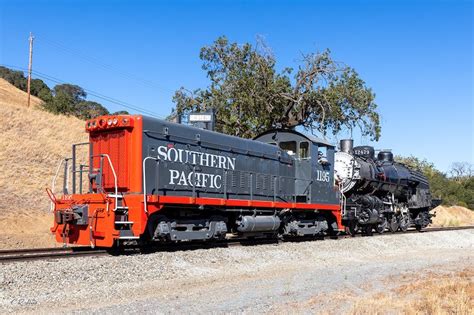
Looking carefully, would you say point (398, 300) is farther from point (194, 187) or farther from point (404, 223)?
point (404, 223)

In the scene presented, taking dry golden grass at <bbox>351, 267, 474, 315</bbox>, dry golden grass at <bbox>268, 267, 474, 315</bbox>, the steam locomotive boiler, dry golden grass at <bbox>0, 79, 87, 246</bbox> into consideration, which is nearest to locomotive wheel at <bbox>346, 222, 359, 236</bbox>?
the steam locomotive boiler

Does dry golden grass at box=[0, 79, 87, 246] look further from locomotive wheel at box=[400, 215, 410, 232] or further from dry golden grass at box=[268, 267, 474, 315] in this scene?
locomotive wheel at box=[400, 215, 410, 232]

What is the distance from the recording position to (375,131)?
93.5 ft

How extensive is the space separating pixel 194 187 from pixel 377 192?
12368mm

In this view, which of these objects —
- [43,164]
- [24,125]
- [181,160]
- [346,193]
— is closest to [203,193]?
[181,160]

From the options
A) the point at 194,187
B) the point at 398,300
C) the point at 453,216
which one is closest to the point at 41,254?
the point at 194,187

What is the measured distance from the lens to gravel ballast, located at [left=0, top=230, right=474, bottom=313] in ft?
25.1

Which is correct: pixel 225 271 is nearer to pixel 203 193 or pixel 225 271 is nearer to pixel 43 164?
pixel 203 193

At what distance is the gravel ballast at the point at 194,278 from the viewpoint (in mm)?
7637

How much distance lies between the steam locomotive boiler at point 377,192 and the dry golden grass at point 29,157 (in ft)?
40.1

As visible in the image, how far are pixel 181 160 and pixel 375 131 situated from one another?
713 inches

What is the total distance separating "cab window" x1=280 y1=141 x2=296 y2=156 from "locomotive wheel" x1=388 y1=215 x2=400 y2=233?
27.8ft

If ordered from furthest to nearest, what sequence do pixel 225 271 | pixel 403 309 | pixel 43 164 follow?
1. pixel 43 164
2. pixel 225 271
3. pixel 403 309

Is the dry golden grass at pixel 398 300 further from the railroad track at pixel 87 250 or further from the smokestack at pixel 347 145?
the smokestack at pixel 347 145
